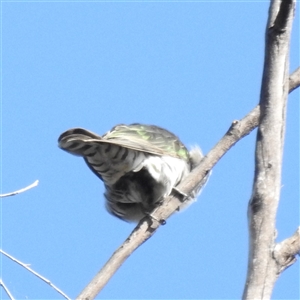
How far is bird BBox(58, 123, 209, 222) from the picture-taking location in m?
4.68

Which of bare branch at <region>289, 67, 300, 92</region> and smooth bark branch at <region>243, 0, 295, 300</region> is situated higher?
bare branch at <region>289, 67, 300, 92</region>

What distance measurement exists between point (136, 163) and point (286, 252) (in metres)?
2.78

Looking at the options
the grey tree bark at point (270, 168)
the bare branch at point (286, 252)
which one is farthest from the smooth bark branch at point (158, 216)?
the bare branch at point (286, 252)

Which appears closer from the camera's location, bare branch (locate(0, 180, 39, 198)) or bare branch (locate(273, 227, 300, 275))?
bare branch (locate(273, 227, 300, 275))

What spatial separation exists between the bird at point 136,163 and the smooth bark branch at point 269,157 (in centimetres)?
203

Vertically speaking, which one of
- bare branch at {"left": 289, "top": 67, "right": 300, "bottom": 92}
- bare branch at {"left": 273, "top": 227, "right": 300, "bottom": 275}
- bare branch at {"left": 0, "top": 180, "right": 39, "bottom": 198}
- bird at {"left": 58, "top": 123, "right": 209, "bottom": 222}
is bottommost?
bare branch at {"left": 273, "top": 227, "right": 300, "bottom": 275}

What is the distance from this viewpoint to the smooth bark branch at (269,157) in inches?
86.1

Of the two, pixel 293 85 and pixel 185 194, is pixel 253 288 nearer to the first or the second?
pixel 293 85

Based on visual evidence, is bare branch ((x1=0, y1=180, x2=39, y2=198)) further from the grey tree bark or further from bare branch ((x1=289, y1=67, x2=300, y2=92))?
bare branch ((x1=289, y1=67, x2=300, y2=92))

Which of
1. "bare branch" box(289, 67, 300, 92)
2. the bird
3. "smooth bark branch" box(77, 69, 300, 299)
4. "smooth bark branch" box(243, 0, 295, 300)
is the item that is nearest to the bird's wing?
the bird

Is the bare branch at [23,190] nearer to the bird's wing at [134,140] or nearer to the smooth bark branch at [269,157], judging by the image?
the bird's wing at [134,140]

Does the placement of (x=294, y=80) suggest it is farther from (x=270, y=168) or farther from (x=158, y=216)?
(x=158, y=216)

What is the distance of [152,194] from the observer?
523 cm

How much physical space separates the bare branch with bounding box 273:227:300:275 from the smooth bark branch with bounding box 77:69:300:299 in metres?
0.91
